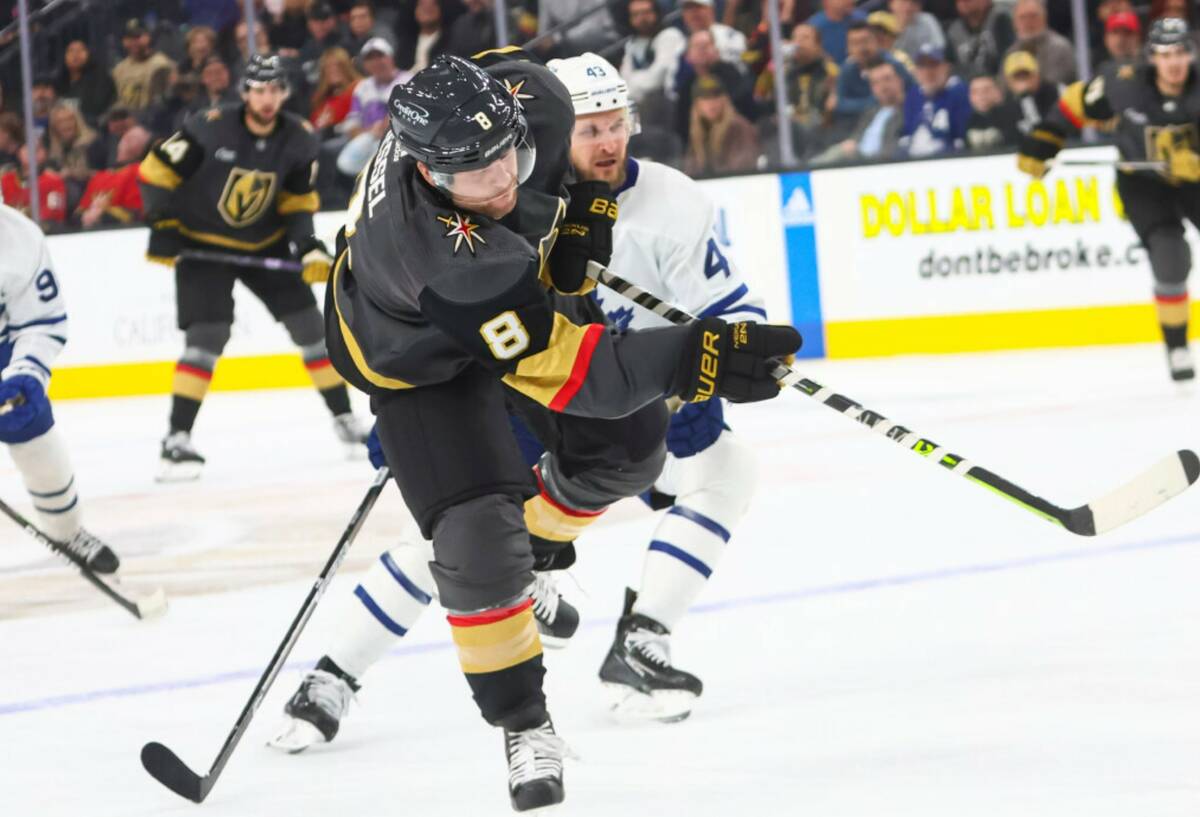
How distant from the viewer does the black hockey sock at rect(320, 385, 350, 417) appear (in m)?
6.96

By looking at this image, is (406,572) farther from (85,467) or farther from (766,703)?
(85,467)

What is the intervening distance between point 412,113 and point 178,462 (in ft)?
14.4

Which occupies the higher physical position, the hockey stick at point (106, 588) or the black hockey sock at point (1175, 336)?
the hockey stick at point (106, 588)

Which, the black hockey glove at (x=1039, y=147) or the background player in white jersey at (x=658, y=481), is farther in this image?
the black hockey glove at (x=1039, y=147)

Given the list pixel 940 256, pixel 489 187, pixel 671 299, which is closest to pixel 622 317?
pixel 671 299

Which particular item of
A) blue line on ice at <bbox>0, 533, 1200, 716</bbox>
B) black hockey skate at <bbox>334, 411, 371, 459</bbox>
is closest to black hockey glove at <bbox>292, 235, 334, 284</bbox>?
black hockey skate at <bbox>334, 411, 371, 459</bbox>

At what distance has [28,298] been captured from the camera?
428cm

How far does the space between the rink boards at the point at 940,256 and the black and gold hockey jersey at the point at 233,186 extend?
2.42 meters

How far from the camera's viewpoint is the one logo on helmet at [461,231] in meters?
2.42

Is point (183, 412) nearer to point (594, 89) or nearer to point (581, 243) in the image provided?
point (594, 89)

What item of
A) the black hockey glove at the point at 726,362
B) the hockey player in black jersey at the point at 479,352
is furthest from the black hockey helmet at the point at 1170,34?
the black hockey glove at the point at 726,362

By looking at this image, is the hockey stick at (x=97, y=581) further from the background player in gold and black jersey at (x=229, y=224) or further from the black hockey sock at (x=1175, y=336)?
the black hockey sock at (x=1175, y=336)

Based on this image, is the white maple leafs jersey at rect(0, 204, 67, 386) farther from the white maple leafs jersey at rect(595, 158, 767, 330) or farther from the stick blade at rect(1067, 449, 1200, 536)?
the stick blade at rect(1067, 449, 1200, 536)

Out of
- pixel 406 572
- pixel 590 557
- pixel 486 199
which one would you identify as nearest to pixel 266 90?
pixel 590 557
